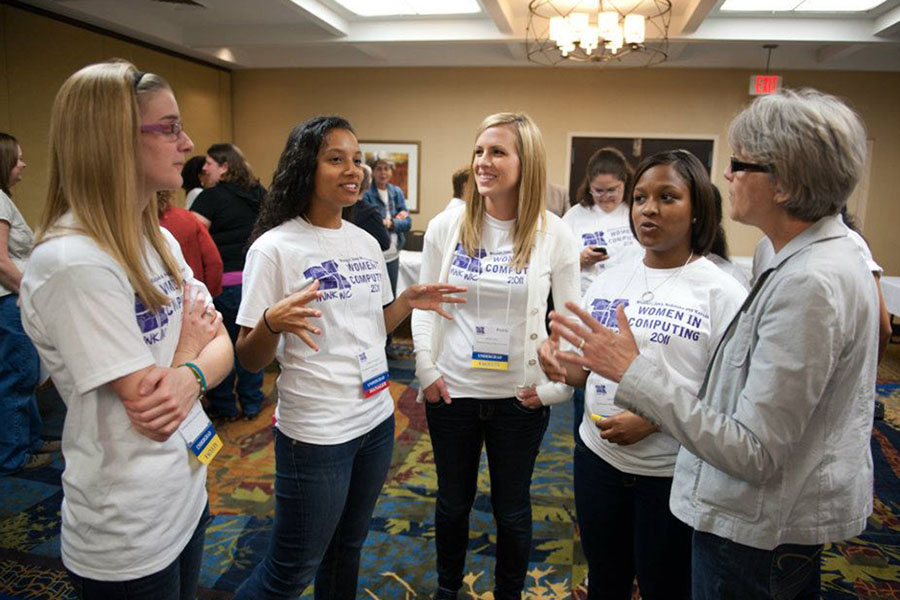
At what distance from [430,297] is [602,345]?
2.55 feet

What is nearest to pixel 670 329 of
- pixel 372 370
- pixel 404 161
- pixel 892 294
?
pixel 372 370

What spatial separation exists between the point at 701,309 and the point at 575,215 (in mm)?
2044

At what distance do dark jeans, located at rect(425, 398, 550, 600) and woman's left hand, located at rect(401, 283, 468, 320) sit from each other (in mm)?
321

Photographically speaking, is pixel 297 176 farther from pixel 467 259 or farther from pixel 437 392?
pixel 437 392

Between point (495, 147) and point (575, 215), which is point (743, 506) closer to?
point (495, 147)

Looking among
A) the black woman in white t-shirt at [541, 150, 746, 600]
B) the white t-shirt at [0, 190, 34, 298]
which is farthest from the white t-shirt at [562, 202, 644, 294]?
the white t-shirt at [0, 190, 34, 298]

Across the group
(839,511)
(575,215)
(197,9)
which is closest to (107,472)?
(839,511)

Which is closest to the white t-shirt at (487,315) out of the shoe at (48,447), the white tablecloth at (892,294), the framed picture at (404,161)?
the shoe at (48,447)

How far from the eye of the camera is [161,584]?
1156mm

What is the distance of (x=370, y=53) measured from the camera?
23.5ft

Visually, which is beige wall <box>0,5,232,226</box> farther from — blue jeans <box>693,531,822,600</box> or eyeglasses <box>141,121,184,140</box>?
blue jeans <box>693,531,822,600</box>

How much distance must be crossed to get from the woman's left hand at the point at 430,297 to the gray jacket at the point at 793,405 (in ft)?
2.61

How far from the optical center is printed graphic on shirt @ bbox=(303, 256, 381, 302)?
160cm

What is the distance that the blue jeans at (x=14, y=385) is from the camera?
3.12 meters
